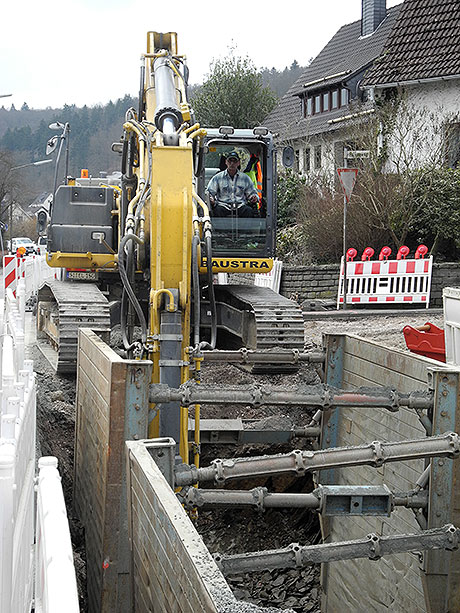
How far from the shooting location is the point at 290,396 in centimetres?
629

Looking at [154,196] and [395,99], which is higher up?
[395,99]

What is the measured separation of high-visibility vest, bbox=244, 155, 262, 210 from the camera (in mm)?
10853

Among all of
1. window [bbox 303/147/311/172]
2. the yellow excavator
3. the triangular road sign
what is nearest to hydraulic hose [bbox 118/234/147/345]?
the yellow excavator

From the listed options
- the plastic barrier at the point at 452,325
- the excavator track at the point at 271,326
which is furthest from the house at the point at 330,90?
the plastic barrier at the point at 452,325

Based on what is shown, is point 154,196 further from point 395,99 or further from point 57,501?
point 395,99

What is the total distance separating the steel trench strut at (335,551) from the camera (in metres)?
5.68

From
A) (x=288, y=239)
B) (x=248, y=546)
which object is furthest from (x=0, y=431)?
(x=288, y=239)

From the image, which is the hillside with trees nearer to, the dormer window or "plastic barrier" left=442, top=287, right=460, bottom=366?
the dormer window

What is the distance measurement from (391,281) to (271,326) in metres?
11.3

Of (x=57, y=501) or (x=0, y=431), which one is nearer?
(x=57, y=501)

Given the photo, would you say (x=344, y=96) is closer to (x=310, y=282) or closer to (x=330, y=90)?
(x=330, y=90)

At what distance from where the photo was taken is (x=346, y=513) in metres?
5.86

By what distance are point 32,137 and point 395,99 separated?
98.7 metres

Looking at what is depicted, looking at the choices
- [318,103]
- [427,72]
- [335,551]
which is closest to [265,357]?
[335,551]
